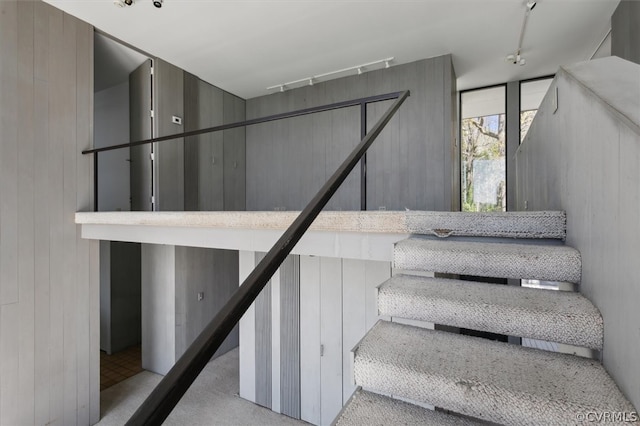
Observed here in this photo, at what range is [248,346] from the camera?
3.66 metres

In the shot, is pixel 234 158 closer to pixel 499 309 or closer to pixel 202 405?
pixel 202 405

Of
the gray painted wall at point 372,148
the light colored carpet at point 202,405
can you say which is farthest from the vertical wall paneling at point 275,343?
the gray painted wall at point 372,148

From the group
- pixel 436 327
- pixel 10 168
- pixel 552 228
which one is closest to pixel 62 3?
pixel 10 168

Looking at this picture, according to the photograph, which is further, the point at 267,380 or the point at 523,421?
the point at 267,380

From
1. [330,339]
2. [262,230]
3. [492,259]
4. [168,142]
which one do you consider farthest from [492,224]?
[168,142]

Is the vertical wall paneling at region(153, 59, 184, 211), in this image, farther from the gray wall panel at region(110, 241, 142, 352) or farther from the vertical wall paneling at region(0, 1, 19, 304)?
the gray wall panel at region(110, 241, 142, 352)

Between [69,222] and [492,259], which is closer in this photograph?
[492,259]

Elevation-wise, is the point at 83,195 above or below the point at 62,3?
below

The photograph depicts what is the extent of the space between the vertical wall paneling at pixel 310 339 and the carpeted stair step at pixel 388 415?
2.33 meters

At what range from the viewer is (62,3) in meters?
2.88

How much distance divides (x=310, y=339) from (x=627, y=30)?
416 centimetres

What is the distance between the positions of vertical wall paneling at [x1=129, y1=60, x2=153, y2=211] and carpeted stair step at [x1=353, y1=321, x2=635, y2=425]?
384 centimetres

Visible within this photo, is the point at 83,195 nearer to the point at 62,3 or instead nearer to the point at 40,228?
the point at 40,228

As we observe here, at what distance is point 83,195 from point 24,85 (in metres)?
1.11
